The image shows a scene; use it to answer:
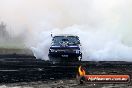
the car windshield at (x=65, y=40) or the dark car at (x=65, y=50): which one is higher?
the car windshield at (x=65, y=40)

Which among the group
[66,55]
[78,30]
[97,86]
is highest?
[78,30]

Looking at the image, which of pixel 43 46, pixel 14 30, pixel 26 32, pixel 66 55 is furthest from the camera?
pixel 14 30

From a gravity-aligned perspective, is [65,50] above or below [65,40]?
below

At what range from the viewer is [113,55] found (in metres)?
40.2

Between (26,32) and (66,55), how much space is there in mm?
41183

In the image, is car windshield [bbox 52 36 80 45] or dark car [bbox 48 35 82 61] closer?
dark car [bbox 48 35 82 61]

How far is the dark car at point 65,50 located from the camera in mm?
32750

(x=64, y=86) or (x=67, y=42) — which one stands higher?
(x=67, y=42)

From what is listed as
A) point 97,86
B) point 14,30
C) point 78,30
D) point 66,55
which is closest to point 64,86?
point 97,86

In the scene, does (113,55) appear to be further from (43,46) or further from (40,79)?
(40,79)

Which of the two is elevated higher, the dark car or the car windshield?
the car windshield

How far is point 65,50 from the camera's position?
32844mm

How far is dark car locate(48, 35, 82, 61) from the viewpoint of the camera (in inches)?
1289

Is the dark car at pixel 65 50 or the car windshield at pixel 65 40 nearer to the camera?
the dark car at pixel 65 50
